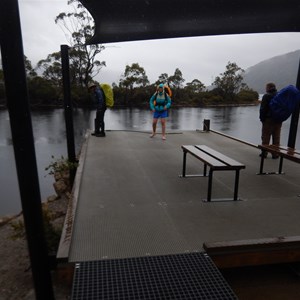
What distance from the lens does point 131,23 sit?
435cm

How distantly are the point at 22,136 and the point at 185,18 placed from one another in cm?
345

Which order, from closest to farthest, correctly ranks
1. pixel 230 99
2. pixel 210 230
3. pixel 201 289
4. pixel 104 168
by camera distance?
1. pixel 201 289
2. pixel 210 230
3. pixel 104 168
4. pixel 230 99

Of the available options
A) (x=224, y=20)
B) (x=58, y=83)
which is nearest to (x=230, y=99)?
(x=58, y=83)

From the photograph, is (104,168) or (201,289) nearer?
(201,289)

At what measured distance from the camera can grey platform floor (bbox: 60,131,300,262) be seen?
2.45 metres

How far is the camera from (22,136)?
1718 millimetres

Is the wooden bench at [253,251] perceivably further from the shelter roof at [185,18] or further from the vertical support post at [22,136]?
the shelter roof at [185,18]

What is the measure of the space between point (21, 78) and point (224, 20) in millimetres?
3732

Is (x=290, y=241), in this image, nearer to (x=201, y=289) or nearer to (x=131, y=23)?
(x=201, y=289)

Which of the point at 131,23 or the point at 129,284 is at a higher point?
the point at 131,23

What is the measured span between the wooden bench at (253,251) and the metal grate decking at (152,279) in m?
0.13

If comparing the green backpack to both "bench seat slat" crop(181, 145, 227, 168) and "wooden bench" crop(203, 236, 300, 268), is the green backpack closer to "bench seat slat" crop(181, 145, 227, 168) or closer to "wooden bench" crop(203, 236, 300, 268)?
"bench seat slat" crop(181, 145, 227, 168)

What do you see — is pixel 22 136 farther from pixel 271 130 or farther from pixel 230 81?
pixel 230 81

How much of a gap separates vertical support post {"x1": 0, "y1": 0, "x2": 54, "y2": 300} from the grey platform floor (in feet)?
1.00
